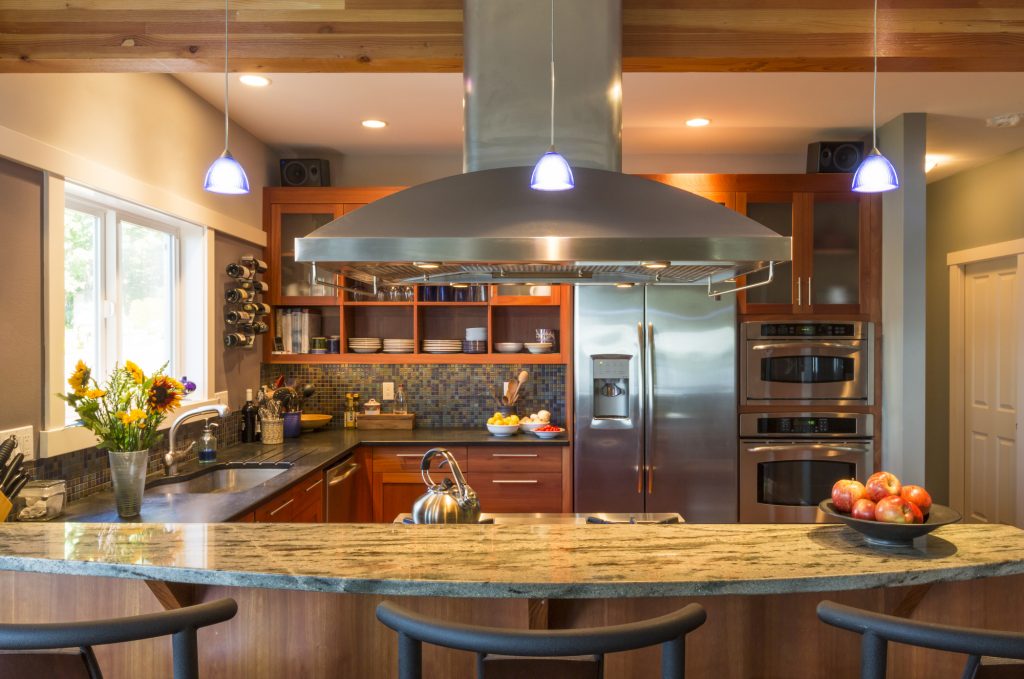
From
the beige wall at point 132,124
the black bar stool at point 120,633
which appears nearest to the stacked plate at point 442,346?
the beige wall at point 132,124

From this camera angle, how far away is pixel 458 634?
1.10m

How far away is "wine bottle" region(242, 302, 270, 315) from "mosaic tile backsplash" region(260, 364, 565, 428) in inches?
23.4

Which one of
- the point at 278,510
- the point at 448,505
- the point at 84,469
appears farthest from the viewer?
the point at 278,510

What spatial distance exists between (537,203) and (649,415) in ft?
7.85

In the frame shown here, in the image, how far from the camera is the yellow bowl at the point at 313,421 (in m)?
4.63

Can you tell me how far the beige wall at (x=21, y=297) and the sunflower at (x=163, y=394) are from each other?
15.3 inches

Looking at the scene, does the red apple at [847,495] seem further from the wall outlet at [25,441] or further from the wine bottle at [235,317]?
the wine bottle at [235,317]

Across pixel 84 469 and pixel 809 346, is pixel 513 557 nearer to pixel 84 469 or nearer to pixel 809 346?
pixel 84 469

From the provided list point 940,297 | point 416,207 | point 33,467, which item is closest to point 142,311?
point 33,467

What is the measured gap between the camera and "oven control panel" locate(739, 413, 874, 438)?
14.3 ft

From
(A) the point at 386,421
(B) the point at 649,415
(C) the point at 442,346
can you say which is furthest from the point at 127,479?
(B) the point at 649,415

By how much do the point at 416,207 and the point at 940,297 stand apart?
5144 mm

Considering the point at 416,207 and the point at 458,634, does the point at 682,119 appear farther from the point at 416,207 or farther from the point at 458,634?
the point at 458,634

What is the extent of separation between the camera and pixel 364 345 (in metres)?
4.80
